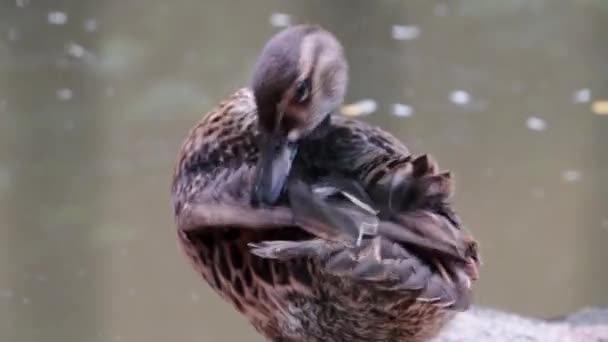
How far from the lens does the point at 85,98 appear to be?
238 cm

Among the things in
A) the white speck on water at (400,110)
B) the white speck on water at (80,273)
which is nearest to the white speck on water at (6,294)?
the white speck on water at (80,273)

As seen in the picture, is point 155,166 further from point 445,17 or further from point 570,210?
point 570,210

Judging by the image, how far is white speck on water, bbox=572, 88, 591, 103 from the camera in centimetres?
259

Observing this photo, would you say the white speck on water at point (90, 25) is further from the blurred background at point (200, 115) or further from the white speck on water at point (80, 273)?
the white speck on water at point (80, 273)

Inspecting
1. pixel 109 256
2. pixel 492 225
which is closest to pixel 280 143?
pixel 109 256

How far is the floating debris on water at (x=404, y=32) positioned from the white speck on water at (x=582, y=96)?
1.41 ft

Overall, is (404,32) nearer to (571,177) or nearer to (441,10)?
(441,10)

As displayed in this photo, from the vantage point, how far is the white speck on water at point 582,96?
259 centimetres

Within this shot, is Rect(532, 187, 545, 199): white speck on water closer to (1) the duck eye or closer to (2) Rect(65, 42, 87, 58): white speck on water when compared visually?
(2) Rect(65, 42, 87, 58): white speck on water

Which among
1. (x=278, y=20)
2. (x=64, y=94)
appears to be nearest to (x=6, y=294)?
(x=64, y=94)

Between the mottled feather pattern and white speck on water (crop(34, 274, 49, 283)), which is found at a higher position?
the mottled feather pattern

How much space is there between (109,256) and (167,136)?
31cm

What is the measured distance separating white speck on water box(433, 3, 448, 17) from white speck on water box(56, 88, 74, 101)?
2.97 ft

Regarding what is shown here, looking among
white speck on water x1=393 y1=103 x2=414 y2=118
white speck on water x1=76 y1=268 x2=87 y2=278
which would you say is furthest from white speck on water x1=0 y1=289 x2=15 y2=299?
white speck on water x1=393 y1=103 x2=414 y2=118
